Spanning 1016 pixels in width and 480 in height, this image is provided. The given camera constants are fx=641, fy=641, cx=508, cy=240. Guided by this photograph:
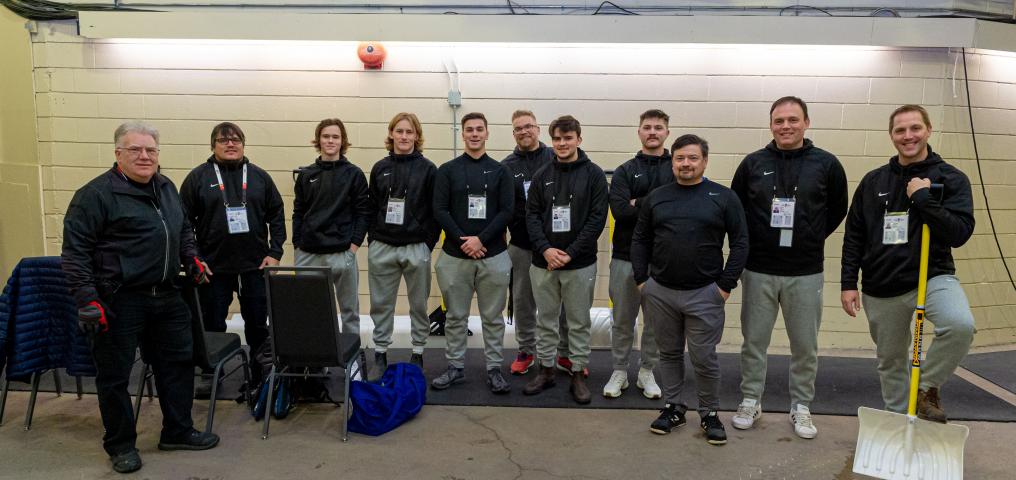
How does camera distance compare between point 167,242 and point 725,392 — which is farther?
point 725,392

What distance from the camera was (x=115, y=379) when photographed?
268 centimetres

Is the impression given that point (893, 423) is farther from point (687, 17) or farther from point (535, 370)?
point (687, 17)

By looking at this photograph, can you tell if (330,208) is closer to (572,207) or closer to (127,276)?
(127,276)

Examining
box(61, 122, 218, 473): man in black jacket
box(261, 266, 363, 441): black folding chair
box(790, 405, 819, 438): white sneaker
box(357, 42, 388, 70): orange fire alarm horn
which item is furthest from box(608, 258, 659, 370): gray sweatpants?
box(357, 42, 388, 70): orange fire alarm horn

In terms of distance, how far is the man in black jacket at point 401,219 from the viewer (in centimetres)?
376

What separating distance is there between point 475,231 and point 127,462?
197cm

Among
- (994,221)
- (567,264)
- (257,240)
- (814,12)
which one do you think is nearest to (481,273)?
(567,264)

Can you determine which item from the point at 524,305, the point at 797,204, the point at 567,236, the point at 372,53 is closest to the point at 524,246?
the point at 524,305

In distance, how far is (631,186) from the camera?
353 cm

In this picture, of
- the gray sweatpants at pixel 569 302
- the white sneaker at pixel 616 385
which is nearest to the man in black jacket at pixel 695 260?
the gray sweatpants at pixel 569 302

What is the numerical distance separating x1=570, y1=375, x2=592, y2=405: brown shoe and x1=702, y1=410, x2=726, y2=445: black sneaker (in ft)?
2.17

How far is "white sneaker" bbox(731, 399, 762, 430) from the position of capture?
3.18 metres

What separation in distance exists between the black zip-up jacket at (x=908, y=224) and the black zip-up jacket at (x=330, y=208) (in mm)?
2643

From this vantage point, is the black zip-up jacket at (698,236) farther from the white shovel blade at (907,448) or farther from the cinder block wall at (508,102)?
the cinder block wall at (508,102)
